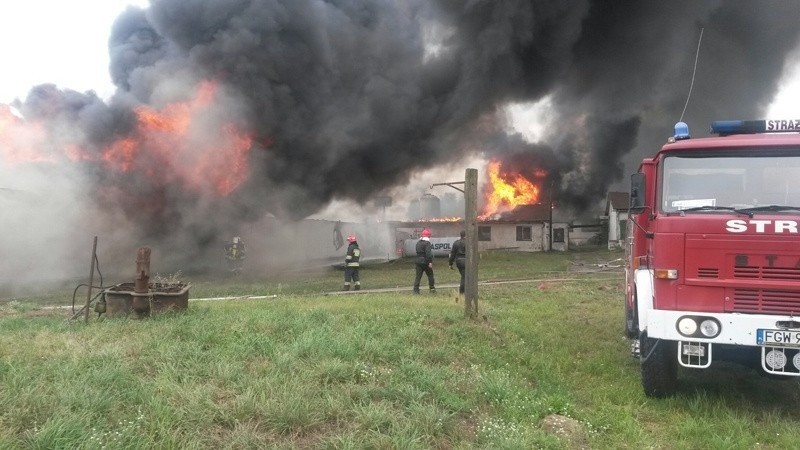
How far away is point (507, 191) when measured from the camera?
41156 millimetres

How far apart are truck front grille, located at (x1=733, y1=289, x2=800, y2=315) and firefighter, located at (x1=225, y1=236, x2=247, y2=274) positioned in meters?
18.5

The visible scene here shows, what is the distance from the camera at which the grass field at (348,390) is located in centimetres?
352

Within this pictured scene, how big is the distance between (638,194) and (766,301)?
1.42 m

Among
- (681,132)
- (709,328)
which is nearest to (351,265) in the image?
(681,132)

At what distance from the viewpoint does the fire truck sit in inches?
169

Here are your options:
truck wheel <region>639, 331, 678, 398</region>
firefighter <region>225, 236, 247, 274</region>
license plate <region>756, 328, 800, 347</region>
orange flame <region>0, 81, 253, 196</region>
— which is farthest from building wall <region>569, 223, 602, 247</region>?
license plate <region>756, 328, 800, 347</region>

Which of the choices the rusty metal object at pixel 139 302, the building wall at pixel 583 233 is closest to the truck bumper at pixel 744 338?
the rusty metal object at pixel 139 302

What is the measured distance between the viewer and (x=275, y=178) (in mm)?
22891

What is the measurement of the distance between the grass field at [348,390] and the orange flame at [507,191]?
33673mm

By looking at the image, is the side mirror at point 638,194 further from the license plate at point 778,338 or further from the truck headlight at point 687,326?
the license plate at point 778,338

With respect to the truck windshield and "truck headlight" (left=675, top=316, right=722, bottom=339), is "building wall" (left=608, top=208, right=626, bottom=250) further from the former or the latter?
"truck headlight" (left=675, top=316, right=722, bottom=339)

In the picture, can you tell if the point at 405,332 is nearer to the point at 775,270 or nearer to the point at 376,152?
the point at 775,270

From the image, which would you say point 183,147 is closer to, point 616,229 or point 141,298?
point 141,298

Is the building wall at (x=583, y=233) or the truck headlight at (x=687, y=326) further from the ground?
the building wall at (x=583, y=233)
